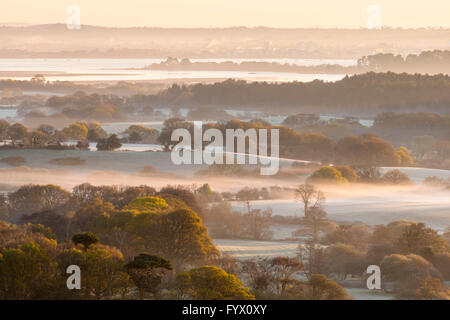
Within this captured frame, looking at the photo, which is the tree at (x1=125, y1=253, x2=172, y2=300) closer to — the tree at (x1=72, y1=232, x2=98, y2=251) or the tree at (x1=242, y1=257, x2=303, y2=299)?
the tree at (x1=72, y1=232, x2=98, y2=251)

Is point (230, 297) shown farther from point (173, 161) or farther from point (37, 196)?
point (173, 161)

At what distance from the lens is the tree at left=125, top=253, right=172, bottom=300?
1432 inches

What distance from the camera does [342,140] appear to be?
128 m

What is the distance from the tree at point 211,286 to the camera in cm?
3497

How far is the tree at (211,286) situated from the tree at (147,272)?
3.21ft

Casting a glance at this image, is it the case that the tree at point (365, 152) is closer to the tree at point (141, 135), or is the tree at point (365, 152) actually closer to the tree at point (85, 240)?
the tree at point (141, 135)

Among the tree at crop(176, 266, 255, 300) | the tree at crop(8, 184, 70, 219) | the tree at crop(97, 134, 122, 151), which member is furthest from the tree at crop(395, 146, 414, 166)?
the tree at crop(176, 266, 255, 300)

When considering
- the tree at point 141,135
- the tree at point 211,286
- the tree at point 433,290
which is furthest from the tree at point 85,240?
the tree at point 141,135

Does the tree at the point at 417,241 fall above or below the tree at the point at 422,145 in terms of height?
below

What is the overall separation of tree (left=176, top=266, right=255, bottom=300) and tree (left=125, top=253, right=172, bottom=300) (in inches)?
38.6

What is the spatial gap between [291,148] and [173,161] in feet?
86.0
